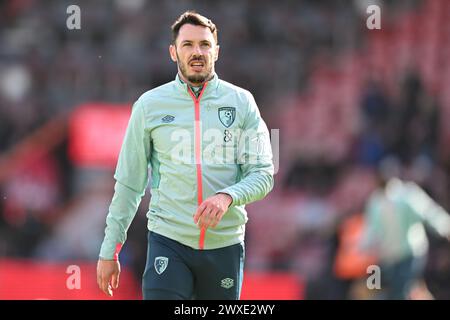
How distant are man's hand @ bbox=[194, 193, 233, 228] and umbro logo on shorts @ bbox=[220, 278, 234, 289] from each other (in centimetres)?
53

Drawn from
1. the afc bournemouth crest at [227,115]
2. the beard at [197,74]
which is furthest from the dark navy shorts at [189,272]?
the beard at [197,74]

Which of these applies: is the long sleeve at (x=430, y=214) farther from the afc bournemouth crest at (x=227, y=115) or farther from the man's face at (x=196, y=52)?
the man's face at (x=196, y=52)

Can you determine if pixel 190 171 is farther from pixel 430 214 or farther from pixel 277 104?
pixel 277 104

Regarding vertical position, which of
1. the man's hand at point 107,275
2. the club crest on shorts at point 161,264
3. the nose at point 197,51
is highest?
the nose at point 197,51

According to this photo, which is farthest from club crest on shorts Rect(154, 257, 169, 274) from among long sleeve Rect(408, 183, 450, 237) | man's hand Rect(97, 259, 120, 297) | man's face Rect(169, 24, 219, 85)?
long sleeve Rect(408, 183, 450, 237)

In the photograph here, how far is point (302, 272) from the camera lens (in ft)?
45.0

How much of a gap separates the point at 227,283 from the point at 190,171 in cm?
60

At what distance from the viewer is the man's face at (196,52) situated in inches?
A: 202

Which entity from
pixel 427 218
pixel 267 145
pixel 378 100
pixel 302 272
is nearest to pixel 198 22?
pixel 267 145

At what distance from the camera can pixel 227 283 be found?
16.8 feet

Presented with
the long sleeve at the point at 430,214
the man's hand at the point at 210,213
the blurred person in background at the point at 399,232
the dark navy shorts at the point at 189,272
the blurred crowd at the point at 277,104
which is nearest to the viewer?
the man's hand at the point at 210,213

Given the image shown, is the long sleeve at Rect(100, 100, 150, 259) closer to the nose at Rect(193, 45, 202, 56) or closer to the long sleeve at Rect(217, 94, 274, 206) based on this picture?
the nose at Rect(193, 45, 202, 56)

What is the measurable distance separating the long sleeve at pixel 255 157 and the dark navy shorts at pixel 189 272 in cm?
37
